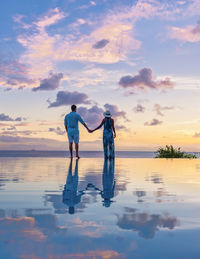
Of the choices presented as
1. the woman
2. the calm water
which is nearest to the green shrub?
the woman

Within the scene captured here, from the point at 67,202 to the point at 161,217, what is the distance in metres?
1.30

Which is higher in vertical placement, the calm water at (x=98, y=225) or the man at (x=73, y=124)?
the man at (x=73, y=124)

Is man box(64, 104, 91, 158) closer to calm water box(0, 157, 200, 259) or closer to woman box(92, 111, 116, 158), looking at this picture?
woman box(92, 111, 116, 158)

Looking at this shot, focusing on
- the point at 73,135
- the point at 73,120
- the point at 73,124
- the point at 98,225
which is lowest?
the point at 98,225

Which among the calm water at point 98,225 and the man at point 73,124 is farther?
the man at point 73,124

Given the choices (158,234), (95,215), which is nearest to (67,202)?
(95,215)

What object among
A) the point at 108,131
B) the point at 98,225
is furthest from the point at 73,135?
the point at 98,225

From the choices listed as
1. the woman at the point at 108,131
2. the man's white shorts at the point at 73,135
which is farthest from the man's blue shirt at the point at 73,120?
the woman at the point at 108,131

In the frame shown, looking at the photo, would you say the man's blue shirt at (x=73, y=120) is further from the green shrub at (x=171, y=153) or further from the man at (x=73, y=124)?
the green shrub at (x=171, y=153)

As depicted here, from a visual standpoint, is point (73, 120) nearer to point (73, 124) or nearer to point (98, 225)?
point (73, 124)

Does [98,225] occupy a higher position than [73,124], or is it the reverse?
[73,124]

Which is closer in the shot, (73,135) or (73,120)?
(73,120)

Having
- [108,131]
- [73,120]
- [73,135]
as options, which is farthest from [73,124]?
[108,131]

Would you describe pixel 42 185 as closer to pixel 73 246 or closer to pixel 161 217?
pixel 161 217
